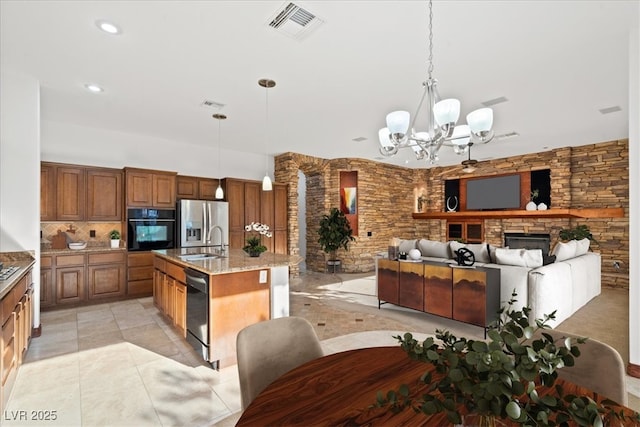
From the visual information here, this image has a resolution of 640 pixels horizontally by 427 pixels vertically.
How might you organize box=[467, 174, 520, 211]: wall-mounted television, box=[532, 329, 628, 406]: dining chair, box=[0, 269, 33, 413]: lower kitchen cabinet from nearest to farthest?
box=[532, 329, 628, 406]: dining chair → box=[0, 269, 33, 413]: lower kitchen cabinet → box=[467, 174, 520, 211]: wall-mounted television

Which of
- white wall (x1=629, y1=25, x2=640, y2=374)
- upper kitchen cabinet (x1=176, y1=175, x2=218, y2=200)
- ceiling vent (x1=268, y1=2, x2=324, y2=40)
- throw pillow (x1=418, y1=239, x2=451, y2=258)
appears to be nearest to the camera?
ceiling vent (x1=268, y1=2, x2=324, y2=40)

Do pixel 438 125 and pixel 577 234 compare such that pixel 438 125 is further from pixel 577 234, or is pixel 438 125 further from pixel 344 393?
pixel 577 234

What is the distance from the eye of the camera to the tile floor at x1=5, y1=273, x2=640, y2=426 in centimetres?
211

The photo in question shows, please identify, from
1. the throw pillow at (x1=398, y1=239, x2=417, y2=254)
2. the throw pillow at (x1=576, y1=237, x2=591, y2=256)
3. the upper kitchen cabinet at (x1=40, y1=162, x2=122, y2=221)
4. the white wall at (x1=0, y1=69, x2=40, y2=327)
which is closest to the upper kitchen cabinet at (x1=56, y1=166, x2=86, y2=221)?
the upper kitchen cabinet at (x1=40, y1=162, x2=122, y2=221)

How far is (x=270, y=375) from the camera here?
4.63 feet

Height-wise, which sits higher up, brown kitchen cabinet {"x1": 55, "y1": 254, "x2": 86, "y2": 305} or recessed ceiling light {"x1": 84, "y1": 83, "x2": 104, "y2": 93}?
recessed ceiling light {"x1": 84, "y1": 83, "x2": 104, "y2": 93}

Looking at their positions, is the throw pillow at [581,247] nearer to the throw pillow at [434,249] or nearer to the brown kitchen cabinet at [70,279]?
the throw pillow at [434,249]

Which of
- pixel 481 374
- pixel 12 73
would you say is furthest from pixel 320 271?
pixel 481 374

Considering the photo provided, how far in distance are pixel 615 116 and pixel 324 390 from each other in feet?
19.7

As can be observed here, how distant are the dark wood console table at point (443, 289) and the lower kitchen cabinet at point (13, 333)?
3.96 metres

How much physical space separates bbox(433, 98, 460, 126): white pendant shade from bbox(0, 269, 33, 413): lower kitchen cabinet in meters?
3.41

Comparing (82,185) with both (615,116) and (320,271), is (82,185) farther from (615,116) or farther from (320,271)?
(615,116)

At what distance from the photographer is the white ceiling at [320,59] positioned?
7.65 ft

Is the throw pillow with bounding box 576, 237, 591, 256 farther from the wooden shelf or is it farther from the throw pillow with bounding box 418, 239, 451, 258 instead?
the throw pillow with bounding box 418, 239, 451, 258
